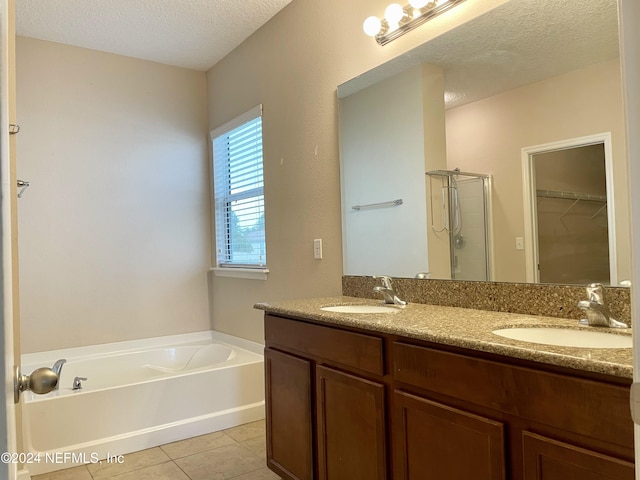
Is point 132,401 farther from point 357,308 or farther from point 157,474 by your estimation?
point 357,308

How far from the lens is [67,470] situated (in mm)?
2404

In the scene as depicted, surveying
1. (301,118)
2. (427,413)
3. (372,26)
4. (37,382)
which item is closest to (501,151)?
(372,26)

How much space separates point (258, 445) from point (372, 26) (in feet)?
7.63

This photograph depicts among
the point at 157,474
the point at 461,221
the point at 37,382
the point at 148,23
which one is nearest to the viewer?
the point at 37,382

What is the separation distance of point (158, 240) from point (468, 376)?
3.01 m

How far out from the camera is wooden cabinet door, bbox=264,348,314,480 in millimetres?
1895

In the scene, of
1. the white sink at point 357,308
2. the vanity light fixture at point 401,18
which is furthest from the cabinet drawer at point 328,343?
the vanity light fixture at point 401,18

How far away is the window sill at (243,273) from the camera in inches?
128

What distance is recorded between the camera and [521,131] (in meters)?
1.70

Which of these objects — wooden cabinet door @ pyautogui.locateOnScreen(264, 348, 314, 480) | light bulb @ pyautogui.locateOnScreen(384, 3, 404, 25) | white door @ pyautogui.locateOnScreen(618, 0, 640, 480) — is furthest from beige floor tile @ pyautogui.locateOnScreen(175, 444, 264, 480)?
light bulb @ pyautogui.locateOnScreen(384, 3, 404, 25)

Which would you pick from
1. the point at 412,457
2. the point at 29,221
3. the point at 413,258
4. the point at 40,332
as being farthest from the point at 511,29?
the point at 40,332

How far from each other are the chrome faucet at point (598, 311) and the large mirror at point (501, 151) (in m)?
0.09

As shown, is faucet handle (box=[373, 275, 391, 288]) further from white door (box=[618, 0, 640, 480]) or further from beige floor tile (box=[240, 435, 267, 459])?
white door (box=[618, 0, 640, 480])

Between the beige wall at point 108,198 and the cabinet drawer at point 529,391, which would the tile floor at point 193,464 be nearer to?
the beige wall at point 108,198
